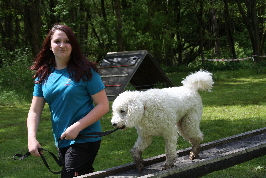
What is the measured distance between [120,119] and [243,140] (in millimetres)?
2522

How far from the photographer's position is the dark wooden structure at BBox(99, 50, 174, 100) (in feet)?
40.9

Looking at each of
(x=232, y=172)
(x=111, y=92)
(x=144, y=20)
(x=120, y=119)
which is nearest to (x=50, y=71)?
(x=120, y=119)

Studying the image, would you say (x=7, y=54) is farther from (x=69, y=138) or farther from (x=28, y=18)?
(x=69, y=138)

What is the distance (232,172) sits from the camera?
17.6 ft

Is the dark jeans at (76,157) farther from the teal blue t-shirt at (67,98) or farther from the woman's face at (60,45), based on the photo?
the woman's face at (60,45)

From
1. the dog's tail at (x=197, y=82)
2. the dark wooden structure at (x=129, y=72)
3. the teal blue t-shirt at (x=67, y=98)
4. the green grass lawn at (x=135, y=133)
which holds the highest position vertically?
the teal blue t-shirt at (x=67, y=98)

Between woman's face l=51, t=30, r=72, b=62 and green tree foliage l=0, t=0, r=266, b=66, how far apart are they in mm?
15563

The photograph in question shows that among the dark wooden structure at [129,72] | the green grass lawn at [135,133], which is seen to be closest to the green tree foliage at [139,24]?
the dark wooden structure at [129,72]

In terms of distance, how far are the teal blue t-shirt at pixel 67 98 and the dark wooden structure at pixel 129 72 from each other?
8.89 m

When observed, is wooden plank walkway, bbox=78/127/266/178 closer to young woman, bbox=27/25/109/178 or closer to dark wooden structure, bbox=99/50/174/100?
young woman, bbox=27/25/109/178

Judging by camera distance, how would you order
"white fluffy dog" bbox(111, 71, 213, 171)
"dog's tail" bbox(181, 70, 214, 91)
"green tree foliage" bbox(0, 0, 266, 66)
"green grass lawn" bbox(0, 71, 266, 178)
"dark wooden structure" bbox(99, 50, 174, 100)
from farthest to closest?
"green tree foliage" bbox(0, 0, 266, 66), "dark wooden structure" bbox(99, 50, 174, 100), "green grass lawn" bbox(0, 71, 266, 178), "dog's tail" bbox(181, 70, 214, 91), "white fluffy dog" bbox(111, 71, 213, 171)

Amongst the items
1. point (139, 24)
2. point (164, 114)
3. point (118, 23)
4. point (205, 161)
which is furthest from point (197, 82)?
point (139, 24)

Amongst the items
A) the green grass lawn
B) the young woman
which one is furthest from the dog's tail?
the young woman

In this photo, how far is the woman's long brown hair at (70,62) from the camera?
3.11 meters
